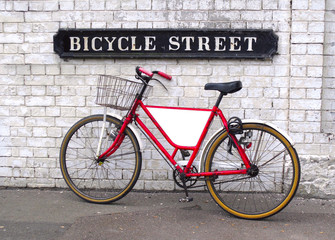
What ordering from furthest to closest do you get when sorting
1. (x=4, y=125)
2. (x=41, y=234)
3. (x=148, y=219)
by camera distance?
(x=4, y=125)
(x=148, y=219)
(x=41, y=234)

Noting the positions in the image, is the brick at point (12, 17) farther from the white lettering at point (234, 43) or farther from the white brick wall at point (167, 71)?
the white lettering at point (234, 43)

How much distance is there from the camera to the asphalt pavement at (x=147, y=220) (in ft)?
12.4

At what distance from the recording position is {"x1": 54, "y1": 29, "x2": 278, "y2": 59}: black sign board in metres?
4.78

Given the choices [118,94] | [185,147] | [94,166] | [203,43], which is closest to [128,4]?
[203,43]

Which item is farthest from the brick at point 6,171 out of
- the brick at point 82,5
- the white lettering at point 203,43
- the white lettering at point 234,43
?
the white lettering at point 234,43

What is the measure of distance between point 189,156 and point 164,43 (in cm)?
134

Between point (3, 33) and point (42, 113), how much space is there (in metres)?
1.03

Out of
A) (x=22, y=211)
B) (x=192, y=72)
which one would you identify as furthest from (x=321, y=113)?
(x=22, y=211)

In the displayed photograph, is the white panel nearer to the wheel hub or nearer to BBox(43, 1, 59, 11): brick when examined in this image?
the wheel hub

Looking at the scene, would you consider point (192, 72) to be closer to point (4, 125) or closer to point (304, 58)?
point (304, 58)

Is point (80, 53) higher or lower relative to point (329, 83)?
higher

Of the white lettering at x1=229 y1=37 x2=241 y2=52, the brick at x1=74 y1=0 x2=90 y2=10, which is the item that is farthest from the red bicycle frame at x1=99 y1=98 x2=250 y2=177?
the brick at x1=74 y1=0 x2=90 y2=10

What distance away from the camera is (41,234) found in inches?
149

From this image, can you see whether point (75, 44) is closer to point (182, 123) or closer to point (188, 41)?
point (188, 41)
